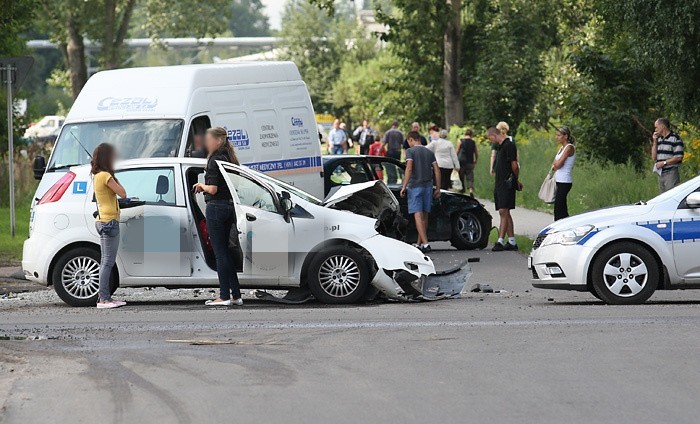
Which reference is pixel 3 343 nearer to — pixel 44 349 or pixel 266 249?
pixel 44 349

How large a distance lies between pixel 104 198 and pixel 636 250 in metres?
5.11

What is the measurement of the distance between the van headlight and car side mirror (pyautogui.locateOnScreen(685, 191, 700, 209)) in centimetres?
91

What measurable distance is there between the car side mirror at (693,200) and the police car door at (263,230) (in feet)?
12.5

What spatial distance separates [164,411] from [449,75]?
41527 mm

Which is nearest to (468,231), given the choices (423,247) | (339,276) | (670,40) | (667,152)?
(423,247)

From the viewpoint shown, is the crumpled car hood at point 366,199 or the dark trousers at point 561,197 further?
the dark trousers at point 561,197

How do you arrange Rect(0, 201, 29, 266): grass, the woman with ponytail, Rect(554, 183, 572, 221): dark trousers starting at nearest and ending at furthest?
the woman with ponytail < Rect(554, 183, 572, 221): dark trousers < Rect(0, 201, 29, 266): grass

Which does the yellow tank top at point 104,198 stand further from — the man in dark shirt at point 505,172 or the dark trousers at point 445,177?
the dark trousers at point 445,177

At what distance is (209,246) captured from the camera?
14.3 meters

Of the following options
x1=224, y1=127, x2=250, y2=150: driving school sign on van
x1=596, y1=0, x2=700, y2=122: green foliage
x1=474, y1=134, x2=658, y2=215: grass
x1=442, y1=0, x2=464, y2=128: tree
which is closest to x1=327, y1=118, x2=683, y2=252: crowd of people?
x1=596, y1=0, x2=700, y2=122: green foliage

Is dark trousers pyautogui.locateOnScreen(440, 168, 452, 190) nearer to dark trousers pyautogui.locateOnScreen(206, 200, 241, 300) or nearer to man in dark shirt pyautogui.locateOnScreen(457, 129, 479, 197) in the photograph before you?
man in dark shirt pyautogui.locateOnScreen(457, 129, 479, 197)

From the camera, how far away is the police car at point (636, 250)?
1337cm

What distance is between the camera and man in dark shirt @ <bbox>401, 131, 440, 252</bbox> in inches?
794

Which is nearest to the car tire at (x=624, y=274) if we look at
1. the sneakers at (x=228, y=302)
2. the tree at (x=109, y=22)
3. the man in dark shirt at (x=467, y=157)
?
the sneakers at (x=228, y=302)
